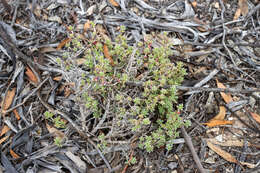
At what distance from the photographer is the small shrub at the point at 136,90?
2414 mm

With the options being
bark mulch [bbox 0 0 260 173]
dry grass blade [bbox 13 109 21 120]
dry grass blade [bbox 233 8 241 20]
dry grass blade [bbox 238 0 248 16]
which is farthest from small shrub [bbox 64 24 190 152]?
dry grass blade [bbox 238 0 248 16]

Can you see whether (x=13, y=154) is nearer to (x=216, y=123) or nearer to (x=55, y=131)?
(x=55, y=131)

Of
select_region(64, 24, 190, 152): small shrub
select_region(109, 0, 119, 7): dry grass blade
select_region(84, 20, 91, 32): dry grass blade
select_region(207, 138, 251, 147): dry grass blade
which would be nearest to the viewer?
select_region(64, 24, 190, 152): small shrub

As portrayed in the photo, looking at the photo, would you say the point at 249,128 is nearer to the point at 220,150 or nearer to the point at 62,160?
the point at 220,150

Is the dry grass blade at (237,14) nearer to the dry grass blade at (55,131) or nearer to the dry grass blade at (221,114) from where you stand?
the dry grass blade at (221,114)

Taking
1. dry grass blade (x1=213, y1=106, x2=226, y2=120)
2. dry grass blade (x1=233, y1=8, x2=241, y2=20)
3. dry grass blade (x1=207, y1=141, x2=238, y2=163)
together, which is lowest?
dry grass blade (x1=207, y1=141, x2=238, y2=163)

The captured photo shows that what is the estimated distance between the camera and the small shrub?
7.92ft

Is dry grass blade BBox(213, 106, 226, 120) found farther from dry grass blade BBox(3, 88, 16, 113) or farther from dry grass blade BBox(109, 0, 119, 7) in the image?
dry grass blade BBox(3, 88, 16, 113)

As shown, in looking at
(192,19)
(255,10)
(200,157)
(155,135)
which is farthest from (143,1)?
(200,157)

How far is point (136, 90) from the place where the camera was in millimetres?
2676

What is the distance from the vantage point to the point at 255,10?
3359 millimetres

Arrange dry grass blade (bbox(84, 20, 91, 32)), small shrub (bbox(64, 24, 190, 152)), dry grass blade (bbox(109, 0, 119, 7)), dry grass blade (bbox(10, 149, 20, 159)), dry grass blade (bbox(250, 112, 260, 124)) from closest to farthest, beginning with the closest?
small shrub (bbox(64, 24, 190, 152)) < dry grass blade (bbox(10, 149, 20, 159)) < dry grass blade (bbox(250, 112, 260, 124)) < dry grass blade (bbox(84, 20, 91, 32)) < dry grass blade (bbox(109, 0, 119, 7))

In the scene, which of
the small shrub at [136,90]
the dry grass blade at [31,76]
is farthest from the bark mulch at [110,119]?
the small shrub at [136,90]

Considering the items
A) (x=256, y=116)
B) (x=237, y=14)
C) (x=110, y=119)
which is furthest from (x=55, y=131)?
(x=237, y=14)
